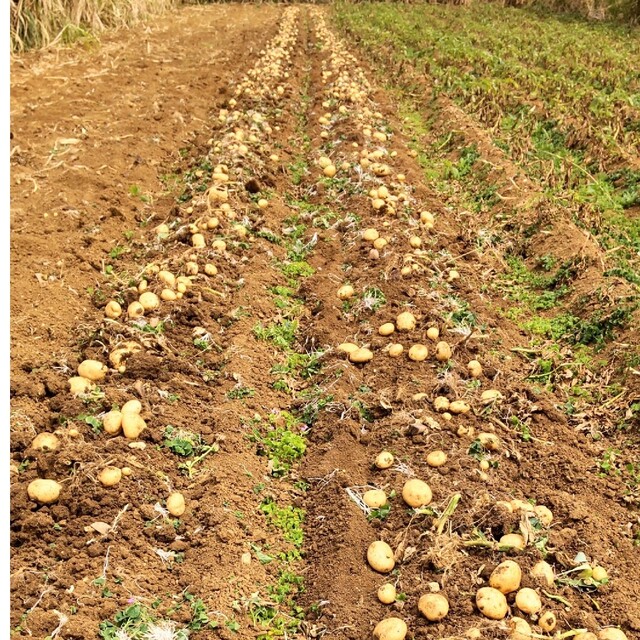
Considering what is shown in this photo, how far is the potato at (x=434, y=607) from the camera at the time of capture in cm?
253

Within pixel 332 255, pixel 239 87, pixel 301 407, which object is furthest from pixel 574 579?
pixel 239 87

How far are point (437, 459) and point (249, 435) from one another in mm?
1198

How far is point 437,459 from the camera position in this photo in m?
3.24

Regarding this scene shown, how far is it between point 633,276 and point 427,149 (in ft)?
13.5

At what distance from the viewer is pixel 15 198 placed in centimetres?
611

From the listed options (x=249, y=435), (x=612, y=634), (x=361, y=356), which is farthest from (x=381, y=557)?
(x=361, y=356)

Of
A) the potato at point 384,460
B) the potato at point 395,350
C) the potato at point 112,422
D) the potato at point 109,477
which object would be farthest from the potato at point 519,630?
the potato at point 112,422

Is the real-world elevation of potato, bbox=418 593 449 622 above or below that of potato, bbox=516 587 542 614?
below

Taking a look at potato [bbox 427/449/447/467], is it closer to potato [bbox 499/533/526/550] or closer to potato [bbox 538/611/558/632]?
potato [bbox 499/533/526/550]

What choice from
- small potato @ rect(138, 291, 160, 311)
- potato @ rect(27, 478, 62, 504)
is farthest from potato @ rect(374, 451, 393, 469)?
small potato @ rect(138, 291, 160, 311)

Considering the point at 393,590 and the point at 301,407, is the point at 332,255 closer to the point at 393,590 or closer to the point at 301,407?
the point at 301,407

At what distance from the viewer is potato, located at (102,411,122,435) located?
333cm

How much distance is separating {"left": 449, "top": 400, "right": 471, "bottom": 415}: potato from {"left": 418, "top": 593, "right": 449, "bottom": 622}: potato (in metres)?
1.27

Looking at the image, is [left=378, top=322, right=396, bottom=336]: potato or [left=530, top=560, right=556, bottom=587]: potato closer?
[left=530, top=560, right=556, bottom=587]: potato
